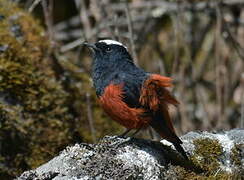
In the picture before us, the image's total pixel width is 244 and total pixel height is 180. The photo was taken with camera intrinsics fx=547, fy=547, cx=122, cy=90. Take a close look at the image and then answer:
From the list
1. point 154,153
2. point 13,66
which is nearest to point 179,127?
point 13,66

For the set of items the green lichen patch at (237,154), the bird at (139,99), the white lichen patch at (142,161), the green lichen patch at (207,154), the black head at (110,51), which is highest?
the black head at (110,51)

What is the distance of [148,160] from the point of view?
3.60 metres

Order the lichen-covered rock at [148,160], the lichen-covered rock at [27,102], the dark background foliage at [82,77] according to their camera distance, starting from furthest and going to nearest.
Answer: the dark background foliage at [82,77] → the lichen-covered rock at [27,102] → the lichen-covered rock at [148,160]

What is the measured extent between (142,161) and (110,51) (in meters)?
1.22

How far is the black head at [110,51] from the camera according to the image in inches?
175

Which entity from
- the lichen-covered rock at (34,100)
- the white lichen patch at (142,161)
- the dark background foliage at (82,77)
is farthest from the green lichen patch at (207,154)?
the lichen-covered rock at (34,100)

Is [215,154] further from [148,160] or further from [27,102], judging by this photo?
[27,102]

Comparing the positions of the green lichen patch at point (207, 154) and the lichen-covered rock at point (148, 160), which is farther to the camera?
the green lichen patch at point (207, 154)

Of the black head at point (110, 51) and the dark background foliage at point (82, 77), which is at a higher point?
the black head at point (110, 51)

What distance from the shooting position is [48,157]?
15.9 ft

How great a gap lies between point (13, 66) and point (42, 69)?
0.41m

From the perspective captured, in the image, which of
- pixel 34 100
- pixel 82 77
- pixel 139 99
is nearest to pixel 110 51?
pixel 139 99

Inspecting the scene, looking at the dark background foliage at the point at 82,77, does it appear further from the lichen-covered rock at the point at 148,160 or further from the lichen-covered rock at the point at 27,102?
the lichen-covered rock at the point at 148,160

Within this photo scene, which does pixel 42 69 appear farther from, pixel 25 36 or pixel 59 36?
pixel 59 36
